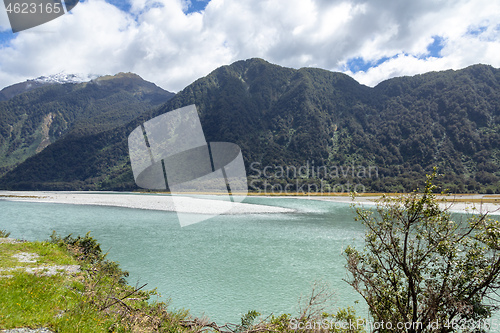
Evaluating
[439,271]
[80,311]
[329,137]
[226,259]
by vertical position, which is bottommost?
[226,259]

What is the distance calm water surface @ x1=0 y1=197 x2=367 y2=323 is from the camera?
12.1m

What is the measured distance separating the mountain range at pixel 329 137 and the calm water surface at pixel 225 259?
75799 millimetres

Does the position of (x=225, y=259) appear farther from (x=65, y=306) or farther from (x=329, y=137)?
(x=329, y=137)

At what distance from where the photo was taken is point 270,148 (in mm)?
145500

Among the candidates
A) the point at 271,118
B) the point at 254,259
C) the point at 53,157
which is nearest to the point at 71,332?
the point at 254,259

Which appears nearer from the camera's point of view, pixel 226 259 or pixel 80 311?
pixel 80 311

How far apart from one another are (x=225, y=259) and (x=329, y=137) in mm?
139074

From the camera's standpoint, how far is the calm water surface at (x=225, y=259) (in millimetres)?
12086

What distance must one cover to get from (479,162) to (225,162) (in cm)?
10020

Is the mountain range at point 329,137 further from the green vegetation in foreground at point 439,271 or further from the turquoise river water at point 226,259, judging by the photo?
the green vegetation in foreground at point 439,271

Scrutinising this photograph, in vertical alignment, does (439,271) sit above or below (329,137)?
below

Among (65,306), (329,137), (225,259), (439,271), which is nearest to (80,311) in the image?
(65,306)

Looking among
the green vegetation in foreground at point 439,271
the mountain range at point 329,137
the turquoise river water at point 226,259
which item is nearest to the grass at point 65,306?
the turquoise river water at point 226,259

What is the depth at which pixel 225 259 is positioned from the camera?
17875mm
